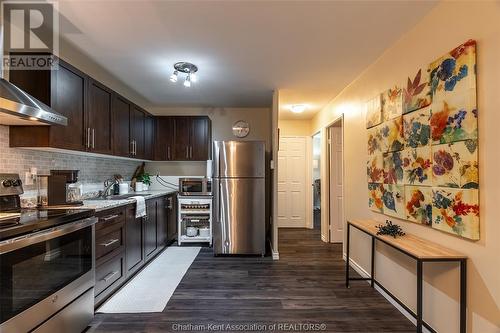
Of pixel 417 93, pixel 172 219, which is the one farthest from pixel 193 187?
pixel 417 93

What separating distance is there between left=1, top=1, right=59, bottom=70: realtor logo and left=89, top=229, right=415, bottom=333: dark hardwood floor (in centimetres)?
223

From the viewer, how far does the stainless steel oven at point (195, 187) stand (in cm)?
442

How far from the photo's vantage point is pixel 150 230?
353 cm

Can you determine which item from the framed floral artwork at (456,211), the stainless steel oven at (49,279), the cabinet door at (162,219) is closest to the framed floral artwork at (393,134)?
the framed floral artwork at (456,211)

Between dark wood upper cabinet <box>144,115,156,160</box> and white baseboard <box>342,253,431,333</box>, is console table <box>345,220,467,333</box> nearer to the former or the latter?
white baseboard <box>342,253,431,333</box>

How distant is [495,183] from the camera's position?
148 centimetres

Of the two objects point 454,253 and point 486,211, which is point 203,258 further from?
point 486,211

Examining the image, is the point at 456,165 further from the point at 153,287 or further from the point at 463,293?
the point at 153,287

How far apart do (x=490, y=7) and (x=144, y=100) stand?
4439mm

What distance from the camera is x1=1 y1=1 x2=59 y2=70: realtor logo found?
Result: 205 centimetres

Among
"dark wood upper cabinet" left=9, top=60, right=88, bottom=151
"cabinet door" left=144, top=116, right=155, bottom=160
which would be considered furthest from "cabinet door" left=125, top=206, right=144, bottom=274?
"cabinet door" left=144, top=116, right=155, bottom=160

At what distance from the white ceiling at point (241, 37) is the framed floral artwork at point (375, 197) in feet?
4.40

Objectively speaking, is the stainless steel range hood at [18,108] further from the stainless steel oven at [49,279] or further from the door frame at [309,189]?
the door frame at [309,189]

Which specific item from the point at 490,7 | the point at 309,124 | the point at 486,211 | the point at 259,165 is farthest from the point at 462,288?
the point at 309,124
